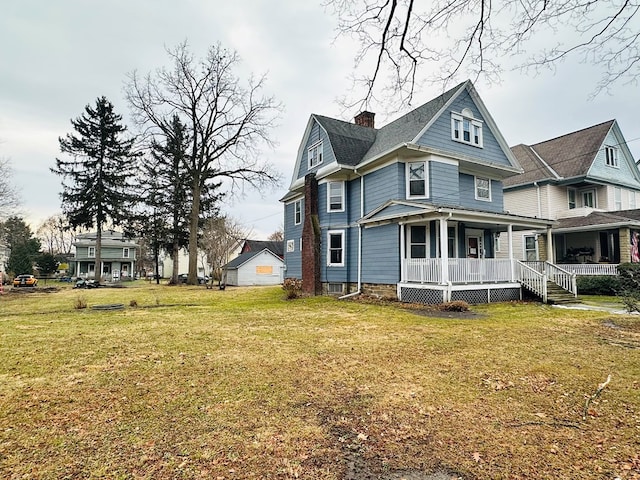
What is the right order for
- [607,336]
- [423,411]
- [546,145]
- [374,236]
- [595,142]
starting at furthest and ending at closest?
[546,145]
[595,142]
[374,236]
[607,336]
[423,411]

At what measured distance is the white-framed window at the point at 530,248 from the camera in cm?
2238

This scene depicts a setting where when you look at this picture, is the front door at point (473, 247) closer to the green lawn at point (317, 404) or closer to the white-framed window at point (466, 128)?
the white-framed window at point (466, 128)

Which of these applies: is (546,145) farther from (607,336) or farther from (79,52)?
(79,52)

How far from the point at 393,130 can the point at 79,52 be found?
13161mm

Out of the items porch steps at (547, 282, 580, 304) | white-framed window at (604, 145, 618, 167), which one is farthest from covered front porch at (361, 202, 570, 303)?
white-framed window at (604, 145, 618, 167)

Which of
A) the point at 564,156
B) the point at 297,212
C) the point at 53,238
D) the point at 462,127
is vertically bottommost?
the point at 297,212

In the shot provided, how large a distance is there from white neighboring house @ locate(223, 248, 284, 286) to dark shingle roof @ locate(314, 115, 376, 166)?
19.2 metres

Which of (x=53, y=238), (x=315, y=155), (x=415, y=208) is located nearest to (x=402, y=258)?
(x=415, y=208)

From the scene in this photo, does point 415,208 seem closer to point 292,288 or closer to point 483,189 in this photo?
point 483,189

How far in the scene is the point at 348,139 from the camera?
18.4 m

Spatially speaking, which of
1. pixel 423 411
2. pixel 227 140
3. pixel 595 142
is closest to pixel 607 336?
pixel 423 411

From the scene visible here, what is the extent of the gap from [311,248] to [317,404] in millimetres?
13515

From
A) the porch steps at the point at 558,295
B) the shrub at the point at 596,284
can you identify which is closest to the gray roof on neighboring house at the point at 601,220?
the shrub at the point at 596,284

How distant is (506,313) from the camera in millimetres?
11070
